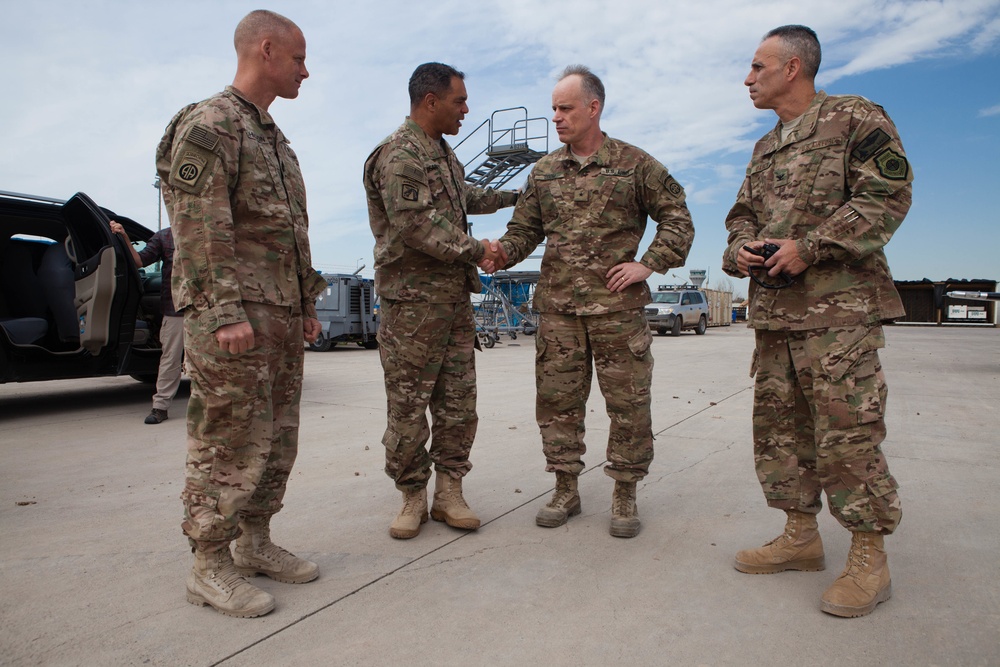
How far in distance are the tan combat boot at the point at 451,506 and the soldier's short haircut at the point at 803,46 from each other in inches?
90.0

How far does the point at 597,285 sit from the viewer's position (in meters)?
3.10

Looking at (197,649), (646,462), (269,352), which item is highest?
(269,352)

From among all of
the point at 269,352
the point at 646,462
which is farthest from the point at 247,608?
the point at 646,462

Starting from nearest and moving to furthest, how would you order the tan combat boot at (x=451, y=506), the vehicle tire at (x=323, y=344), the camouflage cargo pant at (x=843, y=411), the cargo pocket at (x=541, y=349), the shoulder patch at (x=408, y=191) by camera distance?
1. the camouflage cargo pant at (x=843, y=411)
2. the shoulder patch at (x=408, y=191)
3. the tan combat boot at (x=451, y=506)
4. the cargo pocket at (x=541, y=349)
5. the vehicle tire at (x=323, y=344)

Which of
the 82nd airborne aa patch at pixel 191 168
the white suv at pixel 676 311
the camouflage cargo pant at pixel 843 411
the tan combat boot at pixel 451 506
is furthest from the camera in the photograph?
the white suv at pixel 676 311

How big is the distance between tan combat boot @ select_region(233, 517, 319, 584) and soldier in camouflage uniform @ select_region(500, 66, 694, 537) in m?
1.11

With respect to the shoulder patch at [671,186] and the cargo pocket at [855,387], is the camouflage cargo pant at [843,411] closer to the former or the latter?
the cargo pocket at [855,387]

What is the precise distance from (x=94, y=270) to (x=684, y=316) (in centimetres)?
1914

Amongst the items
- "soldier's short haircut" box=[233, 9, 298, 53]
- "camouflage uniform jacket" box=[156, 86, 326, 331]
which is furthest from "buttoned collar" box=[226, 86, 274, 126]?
"soldier's short haircut" box=[233, 9, 298, 53]

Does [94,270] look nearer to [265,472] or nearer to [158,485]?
[158,485]

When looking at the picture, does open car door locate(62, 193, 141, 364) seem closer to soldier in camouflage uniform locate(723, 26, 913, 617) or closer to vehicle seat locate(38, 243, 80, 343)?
vehicle seat locate(38, 243, 80, 343)

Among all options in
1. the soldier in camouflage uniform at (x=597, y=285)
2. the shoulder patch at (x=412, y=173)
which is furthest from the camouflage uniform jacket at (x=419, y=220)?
the soldier in camouflage uniform at (x=597, y=285)

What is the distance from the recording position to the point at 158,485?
3689 millimetres

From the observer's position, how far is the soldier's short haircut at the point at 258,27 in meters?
2.41
